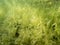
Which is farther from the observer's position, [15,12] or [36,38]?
[15,12]

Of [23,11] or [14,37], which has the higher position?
[23,11]

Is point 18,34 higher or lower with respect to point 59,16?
lower

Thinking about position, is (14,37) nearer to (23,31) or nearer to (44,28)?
(23,31)

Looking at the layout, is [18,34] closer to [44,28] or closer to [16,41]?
[16,41]

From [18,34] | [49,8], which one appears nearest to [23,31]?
[18,34]

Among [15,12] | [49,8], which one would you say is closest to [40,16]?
[49,8]

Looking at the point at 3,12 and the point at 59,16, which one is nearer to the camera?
the point at 59,16
